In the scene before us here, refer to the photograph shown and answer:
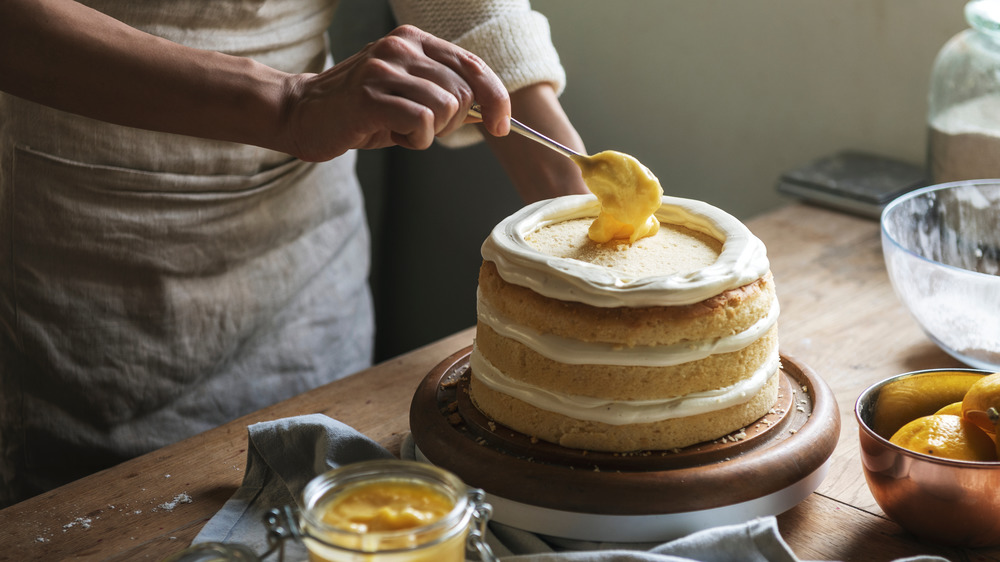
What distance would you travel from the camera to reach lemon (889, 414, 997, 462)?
0.78 m

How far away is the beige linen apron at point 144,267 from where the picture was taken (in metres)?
1.21

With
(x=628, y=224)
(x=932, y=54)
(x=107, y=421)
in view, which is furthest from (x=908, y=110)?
(x=107, y=421)

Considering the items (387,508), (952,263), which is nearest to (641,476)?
(387,508)

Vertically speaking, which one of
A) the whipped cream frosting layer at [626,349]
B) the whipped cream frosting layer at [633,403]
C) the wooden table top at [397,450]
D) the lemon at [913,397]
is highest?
the whipped cream frosting layer at [626,349]

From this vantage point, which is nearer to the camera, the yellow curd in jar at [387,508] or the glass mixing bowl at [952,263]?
the yellow curd in jar at [387,508]

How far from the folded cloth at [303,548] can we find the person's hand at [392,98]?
28 cm

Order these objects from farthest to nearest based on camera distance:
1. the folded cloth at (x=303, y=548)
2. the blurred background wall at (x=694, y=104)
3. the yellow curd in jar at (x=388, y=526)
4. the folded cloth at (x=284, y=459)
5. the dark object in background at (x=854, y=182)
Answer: the blurred background wall at (x=694, y=104), the dark object in background at (x=854, y=182), the folded cloth at (x=284, y=459), the folded cloth at (x=303, y=548), the yellow curd in jar at (x=388, y=526)

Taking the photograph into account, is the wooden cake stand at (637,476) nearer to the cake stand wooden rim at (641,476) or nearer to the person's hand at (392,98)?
the cake stand wooden rim at (641,476)

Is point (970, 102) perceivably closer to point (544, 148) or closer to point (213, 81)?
point (544, 148)

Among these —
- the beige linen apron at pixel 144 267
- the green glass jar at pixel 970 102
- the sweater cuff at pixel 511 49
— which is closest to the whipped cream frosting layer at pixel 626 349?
the sweater cuff at pixel 511 49

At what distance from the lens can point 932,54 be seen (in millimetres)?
1661

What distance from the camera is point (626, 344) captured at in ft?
2.58

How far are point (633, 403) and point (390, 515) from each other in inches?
10.1

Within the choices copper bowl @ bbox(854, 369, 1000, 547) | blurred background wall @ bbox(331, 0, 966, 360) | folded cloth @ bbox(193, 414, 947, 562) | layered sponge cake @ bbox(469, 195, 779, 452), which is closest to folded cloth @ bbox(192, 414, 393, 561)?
folded cloth @ bbox(193, 414, 947, 562)
